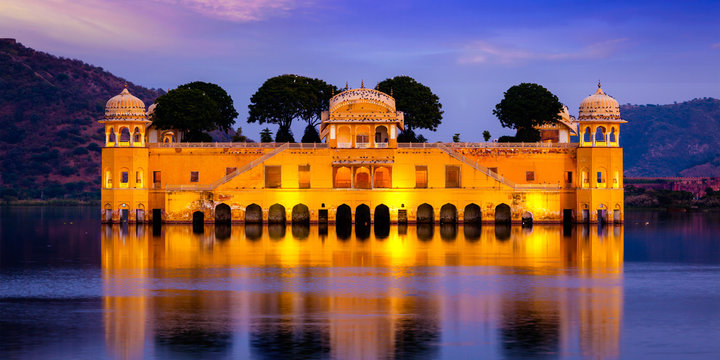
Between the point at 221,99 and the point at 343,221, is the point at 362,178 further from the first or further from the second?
the point at 221,99

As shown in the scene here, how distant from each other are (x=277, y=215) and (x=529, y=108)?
21402mm

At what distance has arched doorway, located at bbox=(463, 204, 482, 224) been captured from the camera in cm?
7312

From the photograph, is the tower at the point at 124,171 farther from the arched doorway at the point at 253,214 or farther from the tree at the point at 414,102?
the tree at the point at 414,102

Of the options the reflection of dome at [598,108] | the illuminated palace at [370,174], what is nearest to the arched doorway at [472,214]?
the illuminated palace at [370,174]

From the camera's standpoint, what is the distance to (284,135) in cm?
8250

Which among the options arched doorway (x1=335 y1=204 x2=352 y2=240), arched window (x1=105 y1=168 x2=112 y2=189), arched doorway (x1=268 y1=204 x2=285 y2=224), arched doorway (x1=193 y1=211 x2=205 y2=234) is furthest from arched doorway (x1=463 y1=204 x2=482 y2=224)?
arched window (x1=105 y1=168 x2=112 y2=189)

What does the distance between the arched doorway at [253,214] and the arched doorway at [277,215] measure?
3.49 feet

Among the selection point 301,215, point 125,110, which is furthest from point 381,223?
point 125,110

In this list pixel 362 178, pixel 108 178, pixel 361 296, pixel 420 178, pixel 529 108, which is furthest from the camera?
pixel 529 108

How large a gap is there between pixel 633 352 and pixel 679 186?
109843 mm

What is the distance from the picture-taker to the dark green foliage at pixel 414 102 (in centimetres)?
8256

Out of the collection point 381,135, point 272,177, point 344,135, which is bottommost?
point 272,177

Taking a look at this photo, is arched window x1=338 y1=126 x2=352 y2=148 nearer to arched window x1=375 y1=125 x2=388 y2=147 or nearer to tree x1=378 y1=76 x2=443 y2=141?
arched window x1=375 y1=125 x2=388 y2=147

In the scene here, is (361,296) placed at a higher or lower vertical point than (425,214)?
lower
